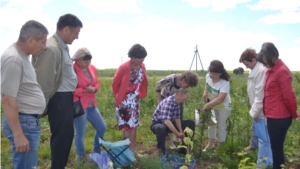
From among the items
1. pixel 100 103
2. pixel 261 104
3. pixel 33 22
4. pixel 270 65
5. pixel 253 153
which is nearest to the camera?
pixel 33 22

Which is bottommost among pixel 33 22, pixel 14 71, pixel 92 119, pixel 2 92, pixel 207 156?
pixel 207 156

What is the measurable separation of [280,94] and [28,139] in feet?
8.37

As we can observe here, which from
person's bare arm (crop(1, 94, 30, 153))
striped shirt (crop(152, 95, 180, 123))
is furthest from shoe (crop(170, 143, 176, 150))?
person's bare arm (crop(1, 94, 30, 153))

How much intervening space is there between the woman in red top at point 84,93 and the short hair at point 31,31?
1492 millimetres

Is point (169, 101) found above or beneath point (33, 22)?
beneath

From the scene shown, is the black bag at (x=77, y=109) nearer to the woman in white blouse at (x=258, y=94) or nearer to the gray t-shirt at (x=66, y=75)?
the gray t-shirt at (x=66, y=75)

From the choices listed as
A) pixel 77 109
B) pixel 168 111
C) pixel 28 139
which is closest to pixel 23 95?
pixel 28 139

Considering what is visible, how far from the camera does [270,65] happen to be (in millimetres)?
3344

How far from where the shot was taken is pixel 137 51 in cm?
416

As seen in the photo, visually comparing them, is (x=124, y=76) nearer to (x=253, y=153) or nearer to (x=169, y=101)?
(x=169, y=101)

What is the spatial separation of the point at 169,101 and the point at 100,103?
14.1 feet

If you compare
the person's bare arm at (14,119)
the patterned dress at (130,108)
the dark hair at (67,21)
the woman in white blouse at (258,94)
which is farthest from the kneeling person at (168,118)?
the person's bare arm at (14,119)

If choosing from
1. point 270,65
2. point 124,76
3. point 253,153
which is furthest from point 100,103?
point 270,65

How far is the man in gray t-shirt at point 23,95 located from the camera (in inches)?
90.7
